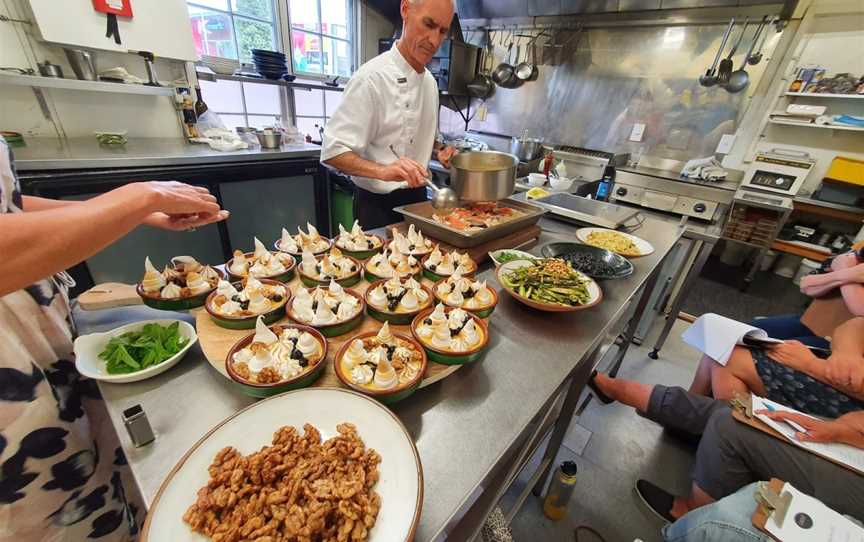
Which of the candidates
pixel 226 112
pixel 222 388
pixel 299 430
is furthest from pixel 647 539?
pixel 226 112

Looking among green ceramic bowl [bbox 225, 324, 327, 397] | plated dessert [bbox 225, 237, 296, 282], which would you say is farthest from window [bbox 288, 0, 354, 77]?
green ceramic bowl [bbox 225, 324, 327, 397]

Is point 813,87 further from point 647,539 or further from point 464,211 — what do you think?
point 647,539

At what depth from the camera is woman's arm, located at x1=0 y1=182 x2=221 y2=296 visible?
1.75ft

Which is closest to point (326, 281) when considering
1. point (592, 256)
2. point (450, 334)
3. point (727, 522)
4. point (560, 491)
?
point (450, 334)

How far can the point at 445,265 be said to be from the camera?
4.43 feet

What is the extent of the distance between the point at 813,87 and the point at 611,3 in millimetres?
2270

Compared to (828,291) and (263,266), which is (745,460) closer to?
(828,291)

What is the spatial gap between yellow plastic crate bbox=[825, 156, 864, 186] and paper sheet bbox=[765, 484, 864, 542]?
165 inches

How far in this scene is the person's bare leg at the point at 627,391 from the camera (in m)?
2.03

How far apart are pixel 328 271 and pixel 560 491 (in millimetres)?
1558

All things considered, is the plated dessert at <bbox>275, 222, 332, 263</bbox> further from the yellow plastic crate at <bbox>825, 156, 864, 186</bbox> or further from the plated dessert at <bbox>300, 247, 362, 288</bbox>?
the yellow plastic crate at <bbox>825, 156, 864, 186</bbox>

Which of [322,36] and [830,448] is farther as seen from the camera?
[322,36]

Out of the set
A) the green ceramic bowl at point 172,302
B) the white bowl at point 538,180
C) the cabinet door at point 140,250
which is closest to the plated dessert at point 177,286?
the green ceramic bowl at point 172,302

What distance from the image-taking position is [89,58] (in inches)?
108
